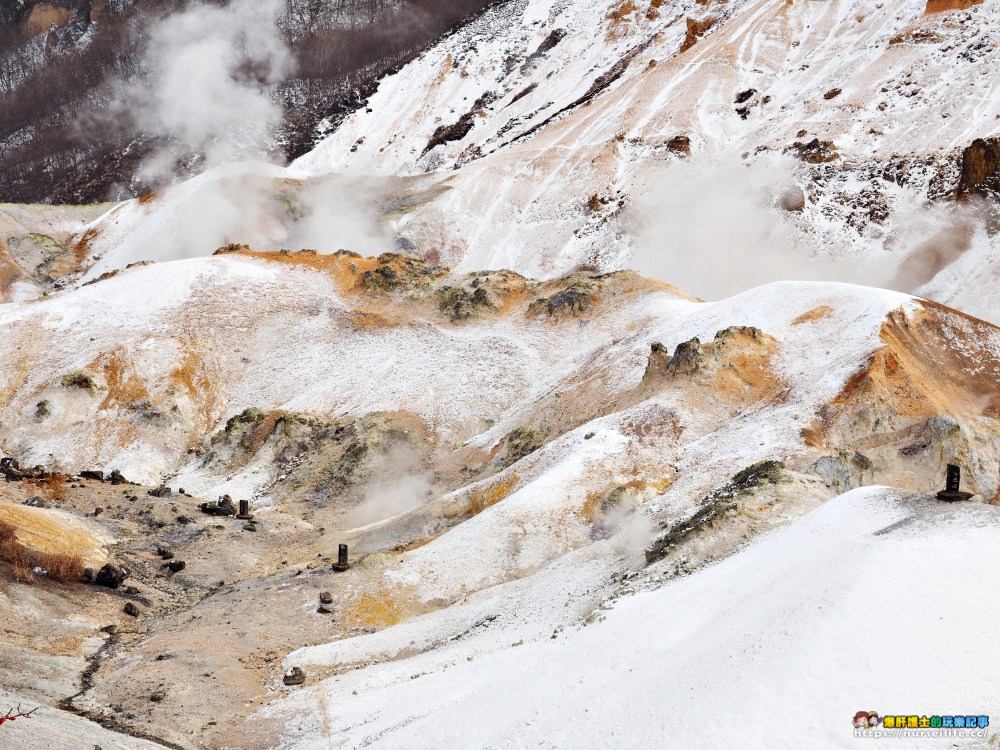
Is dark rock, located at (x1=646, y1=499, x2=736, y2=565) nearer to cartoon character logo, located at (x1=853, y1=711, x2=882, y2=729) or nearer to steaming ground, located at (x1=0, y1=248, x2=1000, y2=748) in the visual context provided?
steaming ground, located at (x1=0, y1=248, x2=1000, y2=748)

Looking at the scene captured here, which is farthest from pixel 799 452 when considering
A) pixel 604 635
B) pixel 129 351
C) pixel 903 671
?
pixel 129 351

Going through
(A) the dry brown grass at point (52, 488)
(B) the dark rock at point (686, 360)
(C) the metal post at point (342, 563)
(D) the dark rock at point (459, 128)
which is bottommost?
(C) the metal post at point (342, 563)

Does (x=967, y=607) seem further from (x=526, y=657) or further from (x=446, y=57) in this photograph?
(x=446, y=57)

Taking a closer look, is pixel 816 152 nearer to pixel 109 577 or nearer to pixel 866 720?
pixel 109 577

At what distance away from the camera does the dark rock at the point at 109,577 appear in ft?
80.1

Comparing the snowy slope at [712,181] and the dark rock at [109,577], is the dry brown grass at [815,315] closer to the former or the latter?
the snowy slope at [712,181]

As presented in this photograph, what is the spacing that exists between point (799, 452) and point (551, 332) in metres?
24.3

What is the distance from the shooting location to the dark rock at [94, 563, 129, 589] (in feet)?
80.1

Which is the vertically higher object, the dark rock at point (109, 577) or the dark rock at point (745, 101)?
the dark rock at point (745, 101)

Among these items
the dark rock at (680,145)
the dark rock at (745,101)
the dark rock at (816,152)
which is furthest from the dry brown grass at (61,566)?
the dark rock at (745,101)

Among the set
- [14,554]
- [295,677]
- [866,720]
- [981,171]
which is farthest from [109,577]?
[981,171]

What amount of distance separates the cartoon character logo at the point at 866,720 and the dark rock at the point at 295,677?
1351 centimetres

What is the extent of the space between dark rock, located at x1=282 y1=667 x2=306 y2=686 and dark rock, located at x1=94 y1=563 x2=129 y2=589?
8.28m

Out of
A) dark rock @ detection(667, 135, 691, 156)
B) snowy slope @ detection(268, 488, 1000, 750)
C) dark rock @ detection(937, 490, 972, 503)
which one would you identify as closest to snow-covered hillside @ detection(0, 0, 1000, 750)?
snowy slope @ detection(268, 488, 1000, 750)
